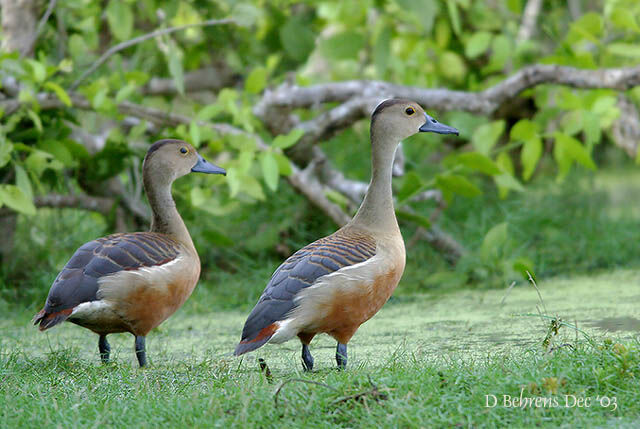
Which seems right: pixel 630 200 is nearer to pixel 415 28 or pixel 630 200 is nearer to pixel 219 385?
pixel 415 28

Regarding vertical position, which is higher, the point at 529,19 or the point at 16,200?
the point at 529,19

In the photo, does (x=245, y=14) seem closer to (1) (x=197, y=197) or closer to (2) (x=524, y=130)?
(1) (x=197, y=197)

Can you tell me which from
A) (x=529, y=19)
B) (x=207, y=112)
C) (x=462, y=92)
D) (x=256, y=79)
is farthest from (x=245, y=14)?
(x=529, y=19)

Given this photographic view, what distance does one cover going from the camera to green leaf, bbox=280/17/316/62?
717 centimetres

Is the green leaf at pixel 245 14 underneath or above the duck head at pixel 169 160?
above

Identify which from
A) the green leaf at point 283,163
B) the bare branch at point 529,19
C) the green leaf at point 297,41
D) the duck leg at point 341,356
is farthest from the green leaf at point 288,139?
the bare branch at point 529,19

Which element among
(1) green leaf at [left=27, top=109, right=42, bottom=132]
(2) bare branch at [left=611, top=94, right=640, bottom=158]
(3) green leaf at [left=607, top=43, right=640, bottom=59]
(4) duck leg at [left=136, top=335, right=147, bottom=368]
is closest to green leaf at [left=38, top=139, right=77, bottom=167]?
(1) green leaf at [left=27, top=109, right=42, bottom=132]

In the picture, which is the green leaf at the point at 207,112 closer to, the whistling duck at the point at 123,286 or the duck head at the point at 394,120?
the whistling duck at the point at 123,286

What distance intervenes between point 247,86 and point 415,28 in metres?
2.32

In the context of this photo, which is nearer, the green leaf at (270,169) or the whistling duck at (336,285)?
the whistling duck at (336,285)

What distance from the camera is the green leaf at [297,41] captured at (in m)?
7.17

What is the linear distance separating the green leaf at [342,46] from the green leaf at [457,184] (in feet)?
6.53

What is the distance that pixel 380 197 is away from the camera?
167 inches

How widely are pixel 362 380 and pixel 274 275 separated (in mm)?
888
